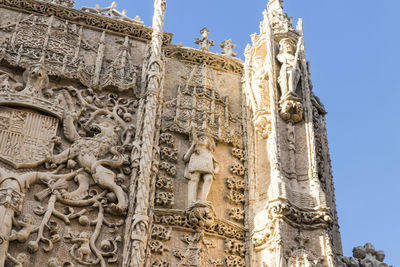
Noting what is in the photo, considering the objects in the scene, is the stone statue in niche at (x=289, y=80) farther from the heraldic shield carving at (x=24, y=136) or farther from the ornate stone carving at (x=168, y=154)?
the heraldic shield carving at (x=24, y=136)

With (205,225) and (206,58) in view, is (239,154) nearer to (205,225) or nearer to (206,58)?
(205,225)

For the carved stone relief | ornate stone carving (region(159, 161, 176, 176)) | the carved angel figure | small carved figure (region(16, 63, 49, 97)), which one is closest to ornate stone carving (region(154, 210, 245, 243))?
the carved angel figure

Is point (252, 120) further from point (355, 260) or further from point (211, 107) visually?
point (355, 260)

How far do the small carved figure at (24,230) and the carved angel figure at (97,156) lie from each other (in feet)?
2.20

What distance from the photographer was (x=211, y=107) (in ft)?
34.2

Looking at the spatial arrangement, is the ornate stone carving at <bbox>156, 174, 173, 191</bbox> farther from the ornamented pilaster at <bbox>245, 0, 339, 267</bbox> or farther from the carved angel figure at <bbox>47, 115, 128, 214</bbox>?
the ornamented pilaster at <bbox>245, 0, 339, 267</bbox>

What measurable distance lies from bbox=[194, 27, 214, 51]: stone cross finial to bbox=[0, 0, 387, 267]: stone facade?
1.5 inches

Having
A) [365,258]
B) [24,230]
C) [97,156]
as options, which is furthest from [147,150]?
[365,258]

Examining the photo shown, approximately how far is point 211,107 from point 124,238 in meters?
2.88

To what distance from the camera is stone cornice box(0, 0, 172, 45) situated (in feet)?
35.6

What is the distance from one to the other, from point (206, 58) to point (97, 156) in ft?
10.00

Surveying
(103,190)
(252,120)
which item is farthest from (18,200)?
(252,120)

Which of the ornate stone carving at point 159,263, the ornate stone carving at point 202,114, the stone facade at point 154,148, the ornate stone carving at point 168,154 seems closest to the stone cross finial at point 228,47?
the stone facade at point 154,148

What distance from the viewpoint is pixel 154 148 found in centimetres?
941
